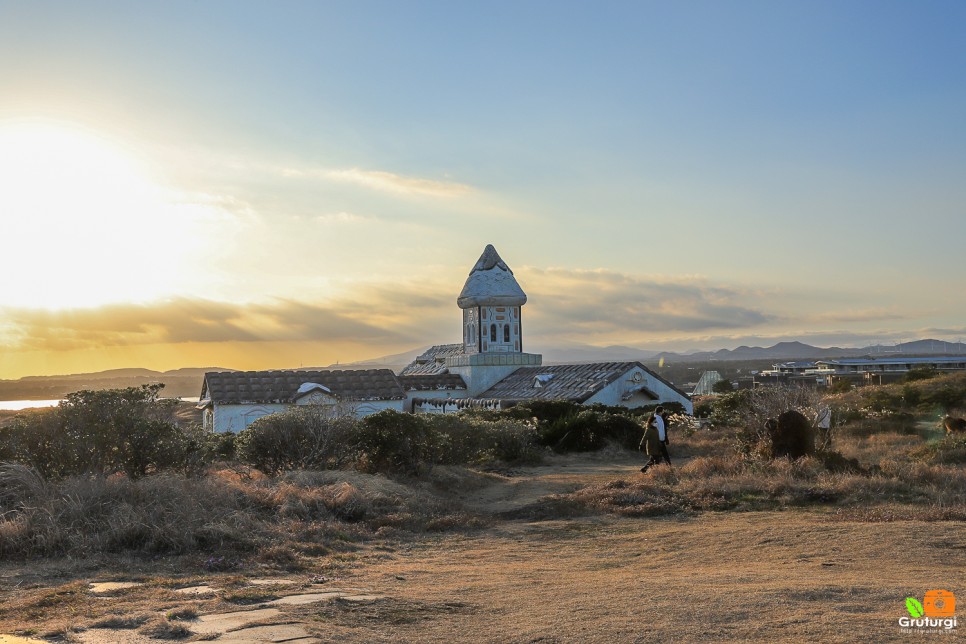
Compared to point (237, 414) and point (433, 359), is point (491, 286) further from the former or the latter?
point (237, 414)

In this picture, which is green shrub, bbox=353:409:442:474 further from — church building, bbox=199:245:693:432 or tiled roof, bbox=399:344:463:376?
tiled roof, bbox=399:344:463:376

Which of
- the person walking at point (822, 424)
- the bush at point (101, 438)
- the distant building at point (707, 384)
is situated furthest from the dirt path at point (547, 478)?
the distant building at point (707, 384)

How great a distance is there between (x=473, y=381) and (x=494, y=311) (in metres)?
A: 3.82

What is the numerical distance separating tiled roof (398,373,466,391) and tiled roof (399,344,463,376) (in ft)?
16.2

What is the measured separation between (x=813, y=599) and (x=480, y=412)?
21.1 meters

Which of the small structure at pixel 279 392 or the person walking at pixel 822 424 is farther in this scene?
the small structure at pixel 279 392

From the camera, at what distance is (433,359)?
50.8m

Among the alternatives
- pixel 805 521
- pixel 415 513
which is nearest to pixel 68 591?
pixel 415 513

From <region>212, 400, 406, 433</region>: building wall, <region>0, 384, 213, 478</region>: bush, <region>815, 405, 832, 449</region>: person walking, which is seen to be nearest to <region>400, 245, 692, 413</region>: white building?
<region>212, 400, 406, 433</region>: building wall

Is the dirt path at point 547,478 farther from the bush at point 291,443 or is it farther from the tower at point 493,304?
the tower at point 493,304

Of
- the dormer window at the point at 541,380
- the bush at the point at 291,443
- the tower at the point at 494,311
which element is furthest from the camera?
the tower at the point at 494,311

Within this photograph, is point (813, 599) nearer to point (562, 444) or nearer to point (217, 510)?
point (217, 510)

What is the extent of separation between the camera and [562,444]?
27.1 meters

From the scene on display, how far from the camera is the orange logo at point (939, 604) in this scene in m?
7.07
